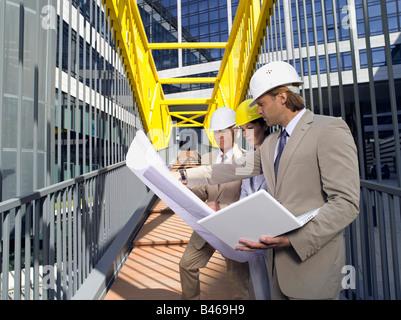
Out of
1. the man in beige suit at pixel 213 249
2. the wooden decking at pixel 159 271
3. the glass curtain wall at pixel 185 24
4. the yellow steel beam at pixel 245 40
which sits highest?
the glass curtain wall at pixel 185 24

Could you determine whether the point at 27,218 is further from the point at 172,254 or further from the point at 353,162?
the point at 172,254

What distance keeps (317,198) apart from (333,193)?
14 cm

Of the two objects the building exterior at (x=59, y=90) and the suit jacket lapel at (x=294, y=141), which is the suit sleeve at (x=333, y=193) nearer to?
the suit jacket lapel at (x=294, y=141)

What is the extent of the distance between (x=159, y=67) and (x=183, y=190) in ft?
142

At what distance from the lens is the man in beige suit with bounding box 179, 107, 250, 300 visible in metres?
2.85

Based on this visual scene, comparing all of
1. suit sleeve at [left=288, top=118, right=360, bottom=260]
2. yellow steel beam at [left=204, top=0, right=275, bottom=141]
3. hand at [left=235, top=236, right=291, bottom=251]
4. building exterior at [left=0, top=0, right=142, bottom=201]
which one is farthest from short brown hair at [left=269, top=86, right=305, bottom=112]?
yellow steel beam at [left=204, top=0, right=275, bottom=141]

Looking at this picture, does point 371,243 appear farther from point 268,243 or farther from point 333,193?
point 268,243

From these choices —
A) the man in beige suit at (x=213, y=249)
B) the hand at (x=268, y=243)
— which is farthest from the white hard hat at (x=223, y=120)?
the hand at (x=268, y=243)

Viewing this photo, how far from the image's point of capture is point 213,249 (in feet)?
9.75

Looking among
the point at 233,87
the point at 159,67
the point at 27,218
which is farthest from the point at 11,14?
the point at 159,67

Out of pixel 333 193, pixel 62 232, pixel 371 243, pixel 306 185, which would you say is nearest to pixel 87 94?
pixel 62 232

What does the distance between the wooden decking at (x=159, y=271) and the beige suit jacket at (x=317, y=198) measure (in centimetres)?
192

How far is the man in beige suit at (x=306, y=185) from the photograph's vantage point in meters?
1.49

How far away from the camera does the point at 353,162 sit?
1.50 meters
